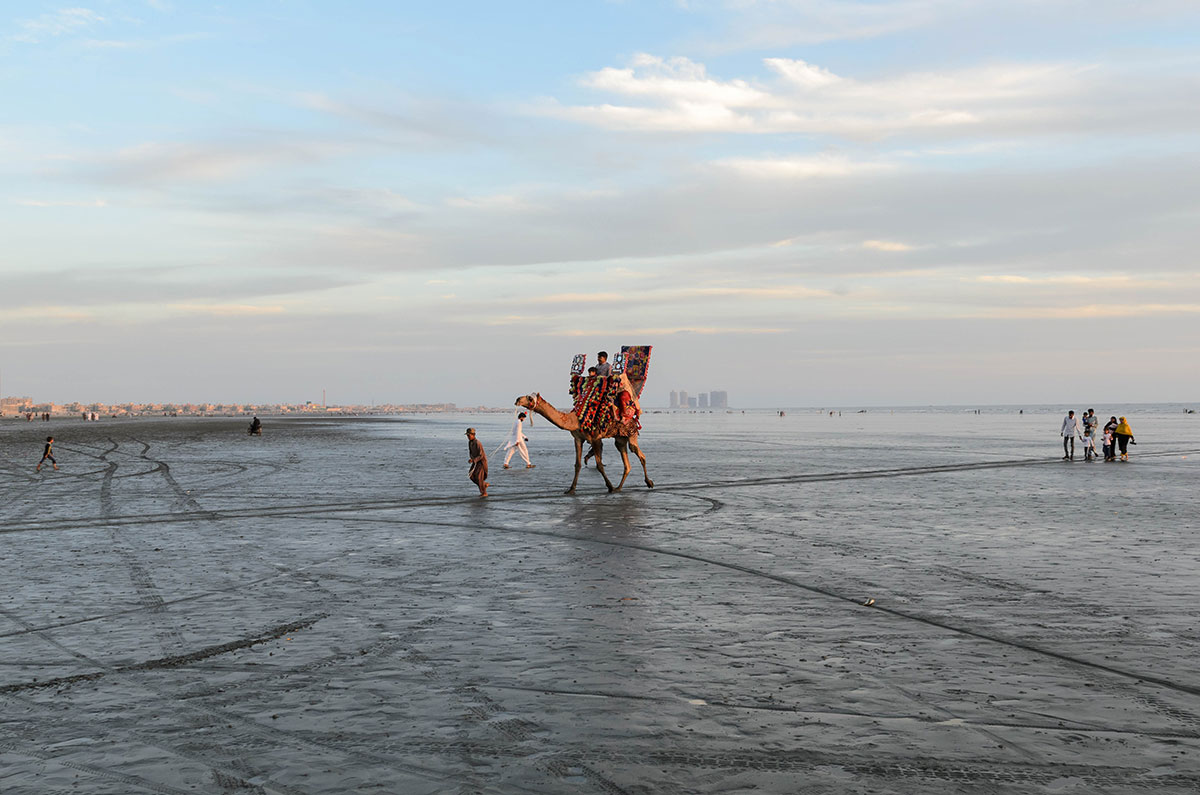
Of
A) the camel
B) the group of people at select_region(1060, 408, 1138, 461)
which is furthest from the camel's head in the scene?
the group of people at select_region(1060, 408, 1138, 461)

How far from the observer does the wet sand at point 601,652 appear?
581 centimetres

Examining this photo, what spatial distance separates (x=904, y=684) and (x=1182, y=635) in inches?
135

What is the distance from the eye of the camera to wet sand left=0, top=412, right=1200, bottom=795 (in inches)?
229

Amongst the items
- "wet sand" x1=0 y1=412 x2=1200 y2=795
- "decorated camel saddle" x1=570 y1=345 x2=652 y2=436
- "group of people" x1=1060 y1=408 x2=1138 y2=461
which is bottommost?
"wet sand" x1=0 y1=412 x2=1200 y2=795

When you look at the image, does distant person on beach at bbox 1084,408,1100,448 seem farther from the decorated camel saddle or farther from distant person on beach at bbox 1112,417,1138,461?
the decorated camel saddle

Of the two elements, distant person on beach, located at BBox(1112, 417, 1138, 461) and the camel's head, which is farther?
distant person on beach, located at BBox(1112, 417, 1138, 461)

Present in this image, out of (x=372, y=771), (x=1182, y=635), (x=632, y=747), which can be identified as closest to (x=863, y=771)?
(x=632, y=747)

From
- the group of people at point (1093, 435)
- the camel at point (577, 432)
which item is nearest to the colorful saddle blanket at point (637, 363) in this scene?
the camel at point (577, 432)

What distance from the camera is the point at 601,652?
27.7ft

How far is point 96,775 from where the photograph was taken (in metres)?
5.71

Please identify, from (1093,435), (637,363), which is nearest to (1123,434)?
(1093,435)

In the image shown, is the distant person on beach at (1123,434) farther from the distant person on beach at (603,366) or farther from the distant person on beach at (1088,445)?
the distant person on beach at (603,366)

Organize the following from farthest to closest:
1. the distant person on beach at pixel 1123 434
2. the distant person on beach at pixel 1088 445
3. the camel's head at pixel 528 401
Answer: the distant person on beach at pixel 1088 445 → the distant person on beach at pixel 1123 434 → the camel's head at pixel 528 401

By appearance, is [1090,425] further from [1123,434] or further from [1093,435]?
[1123,434]
